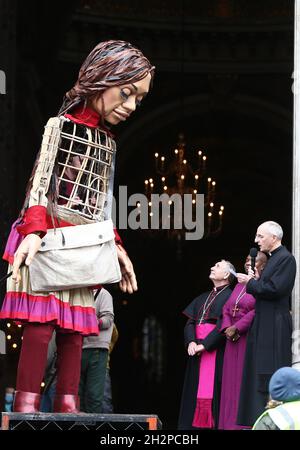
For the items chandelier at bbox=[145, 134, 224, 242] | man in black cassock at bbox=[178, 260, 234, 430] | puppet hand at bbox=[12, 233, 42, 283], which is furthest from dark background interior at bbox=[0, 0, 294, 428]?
puppet hand at bbox=[12, 233, 42, 283]

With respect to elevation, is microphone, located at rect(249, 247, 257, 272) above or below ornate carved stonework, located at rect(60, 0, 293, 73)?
below

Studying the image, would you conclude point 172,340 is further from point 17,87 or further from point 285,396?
point 285,396

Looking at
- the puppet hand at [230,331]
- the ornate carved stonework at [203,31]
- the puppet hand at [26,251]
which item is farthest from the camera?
the ornate carved stonework at [203,31]

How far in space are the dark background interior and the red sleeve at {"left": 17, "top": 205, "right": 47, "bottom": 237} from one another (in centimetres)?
944

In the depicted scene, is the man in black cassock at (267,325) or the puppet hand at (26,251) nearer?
the puppet hand at (26,251)

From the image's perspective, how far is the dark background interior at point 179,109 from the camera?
20.0 metres

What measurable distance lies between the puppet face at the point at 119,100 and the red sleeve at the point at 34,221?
848mm

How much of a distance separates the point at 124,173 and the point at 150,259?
4084 mm

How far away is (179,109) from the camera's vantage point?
83.9ft

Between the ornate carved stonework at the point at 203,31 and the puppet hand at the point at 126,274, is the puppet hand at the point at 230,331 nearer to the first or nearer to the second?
the puppet hand at the point at 126,274

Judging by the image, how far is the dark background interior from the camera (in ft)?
65.5

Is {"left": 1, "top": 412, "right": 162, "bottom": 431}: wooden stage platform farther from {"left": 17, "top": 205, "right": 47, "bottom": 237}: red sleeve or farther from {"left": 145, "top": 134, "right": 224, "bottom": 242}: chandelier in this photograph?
{"left": 145, "top": 134, "right": 224, "bottom": 242}: chandelier

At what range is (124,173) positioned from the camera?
26.6m

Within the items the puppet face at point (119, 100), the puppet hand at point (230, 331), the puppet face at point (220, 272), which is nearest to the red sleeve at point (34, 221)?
the puppet face at point (119, 100)
